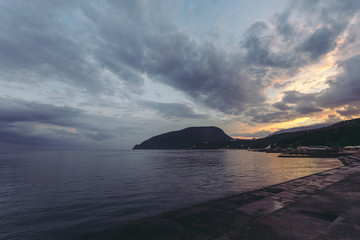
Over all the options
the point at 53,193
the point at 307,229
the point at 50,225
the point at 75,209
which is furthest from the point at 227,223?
the point at 53,193

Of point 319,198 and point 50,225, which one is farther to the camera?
point 50,225

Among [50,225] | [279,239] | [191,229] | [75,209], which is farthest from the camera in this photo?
[75,209]

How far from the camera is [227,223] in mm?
7516

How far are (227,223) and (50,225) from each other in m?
11.3

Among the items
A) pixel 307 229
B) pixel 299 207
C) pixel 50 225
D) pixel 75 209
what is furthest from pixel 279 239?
pixel 75 209

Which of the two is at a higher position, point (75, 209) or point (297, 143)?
point (297, 143)

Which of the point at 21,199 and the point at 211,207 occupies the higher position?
the point at 211,207

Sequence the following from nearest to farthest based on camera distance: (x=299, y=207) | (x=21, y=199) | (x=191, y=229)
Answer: (x=191, y=229) < (x=299, y=207) < (x=21, y=199)

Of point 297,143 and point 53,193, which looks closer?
point 53,193

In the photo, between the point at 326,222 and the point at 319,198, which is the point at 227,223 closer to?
the point at 326,222

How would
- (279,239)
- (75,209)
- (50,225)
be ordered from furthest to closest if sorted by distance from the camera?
(75,209), (50,225), (279,239)

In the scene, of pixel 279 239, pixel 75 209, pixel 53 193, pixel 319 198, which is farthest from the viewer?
pixel 53 193

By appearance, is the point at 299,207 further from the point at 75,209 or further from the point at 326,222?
the point at 75,209

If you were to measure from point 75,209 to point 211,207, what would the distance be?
11.6m
